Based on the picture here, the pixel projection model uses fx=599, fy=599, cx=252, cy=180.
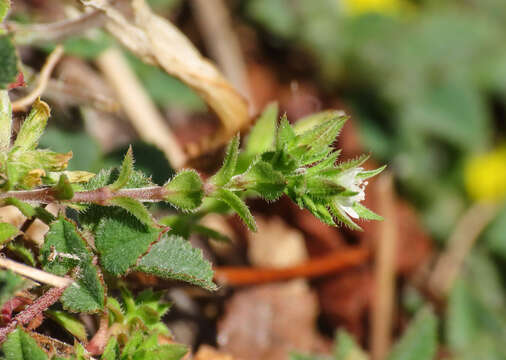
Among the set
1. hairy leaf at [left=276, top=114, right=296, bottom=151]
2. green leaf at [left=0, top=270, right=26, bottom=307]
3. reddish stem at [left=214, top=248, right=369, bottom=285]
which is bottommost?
reddish stem at [left=214, top=248, right=369, bottom=285]

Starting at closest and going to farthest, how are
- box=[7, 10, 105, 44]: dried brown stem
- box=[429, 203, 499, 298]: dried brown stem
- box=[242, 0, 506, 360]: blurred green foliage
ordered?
box=[7, 10, 105, 44]: dried brown stem → box=[429, 203, 499, 298]: dried brown stem → box=[242, 0, 506, 360]: blurred green foliage

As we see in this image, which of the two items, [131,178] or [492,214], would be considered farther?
[492,214]

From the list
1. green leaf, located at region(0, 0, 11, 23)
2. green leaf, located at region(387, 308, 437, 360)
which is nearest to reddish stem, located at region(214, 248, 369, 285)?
green leaf, located at region(387, 308, 437, 360)

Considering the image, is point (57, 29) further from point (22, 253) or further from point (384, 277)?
point (384, 277)

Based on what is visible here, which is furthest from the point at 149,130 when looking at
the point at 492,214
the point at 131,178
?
the point at 492,214

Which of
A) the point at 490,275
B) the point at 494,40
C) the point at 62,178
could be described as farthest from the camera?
the point at 494,40

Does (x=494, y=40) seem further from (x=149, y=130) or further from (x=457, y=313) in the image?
(x=149, y=130)

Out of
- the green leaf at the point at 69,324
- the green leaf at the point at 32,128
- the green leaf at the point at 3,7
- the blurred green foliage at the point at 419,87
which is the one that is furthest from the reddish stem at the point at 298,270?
the green leaf at the point at 3,7

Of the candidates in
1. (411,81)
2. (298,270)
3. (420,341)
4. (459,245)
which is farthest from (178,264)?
(411,81)

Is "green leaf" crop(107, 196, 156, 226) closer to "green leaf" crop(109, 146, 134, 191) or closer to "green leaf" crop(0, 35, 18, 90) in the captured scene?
"green leaf" crop(109, 146, 134, 191)
